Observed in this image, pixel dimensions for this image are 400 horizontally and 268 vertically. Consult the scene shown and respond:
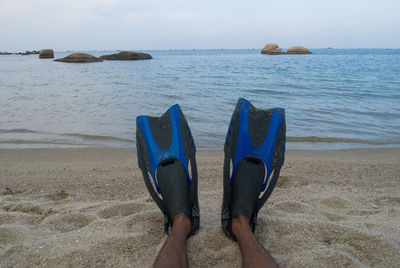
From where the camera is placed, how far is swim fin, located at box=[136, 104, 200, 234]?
171 cm

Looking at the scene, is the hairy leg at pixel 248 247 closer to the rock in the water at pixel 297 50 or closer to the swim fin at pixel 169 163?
the swim fin at pixel 169 163

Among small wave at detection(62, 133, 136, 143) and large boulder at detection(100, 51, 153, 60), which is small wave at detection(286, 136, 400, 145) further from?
large boulder at detection(100, 51, 153, 60)

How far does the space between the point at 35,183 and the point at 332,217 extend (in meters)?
2.62

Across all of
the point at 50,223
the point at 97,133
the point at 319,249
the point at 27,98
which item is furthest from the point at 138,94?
the point at 319,249

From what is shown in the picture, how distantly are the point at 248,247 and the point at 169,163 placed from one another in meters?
0.68

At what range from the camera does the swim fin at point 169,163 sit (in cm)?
171

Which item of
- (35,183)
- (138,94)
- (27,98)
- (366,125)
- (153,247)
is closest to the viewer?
(153,247)

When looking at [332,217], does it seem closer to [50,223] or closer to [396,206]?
[396,206]

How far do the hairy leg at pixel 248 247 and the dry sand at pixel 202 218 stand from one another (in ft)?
0.27

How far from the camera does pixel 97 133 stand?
5.26 m

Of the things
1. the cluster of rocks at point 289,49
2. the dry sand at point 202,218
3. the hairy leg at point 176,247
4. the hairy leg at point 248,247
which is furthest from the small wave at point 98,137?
the cluster of rocks at point 289,49

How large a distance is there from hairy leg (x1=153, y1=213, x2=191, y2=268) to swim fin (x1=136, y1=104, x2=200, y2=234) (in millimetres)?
55

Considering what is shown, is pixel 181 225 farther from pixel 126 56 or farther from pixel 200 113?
pixel 126 56

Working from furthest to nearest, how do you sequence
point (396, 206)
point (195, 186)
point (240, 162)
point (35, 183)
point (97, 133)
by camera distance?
point (97, 133) → point (35, 183) → point (396, 206) → point (240, 162) → point (195, 186)
